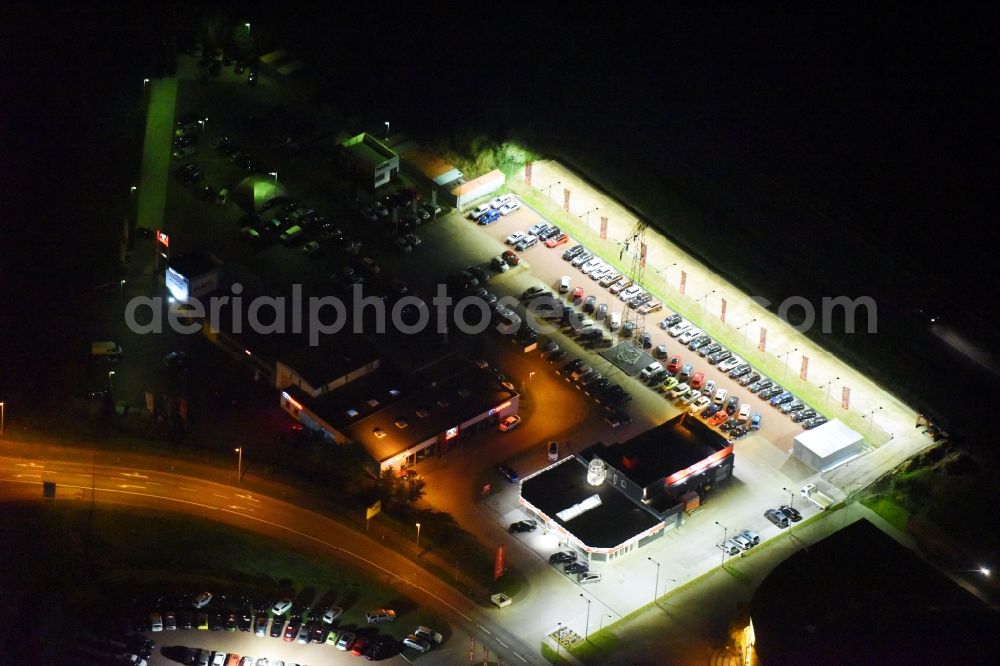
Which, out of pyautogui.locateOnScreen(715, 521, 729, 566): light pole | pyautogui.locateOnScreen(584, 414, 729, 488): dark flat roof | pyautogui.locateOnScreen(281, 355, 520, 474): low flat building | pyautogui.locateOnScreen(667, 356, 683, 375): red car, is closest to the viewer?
pyautogui.locateOnScreen(715, 521, 729, 566): light pole

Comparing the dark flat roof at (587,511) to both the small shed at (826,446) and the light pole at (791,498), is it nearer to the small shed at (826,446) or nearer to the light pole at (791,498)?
the light pole at (791,498)

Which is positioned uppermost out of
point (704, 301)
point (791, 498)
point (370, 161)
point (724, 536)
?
point (370, 161)

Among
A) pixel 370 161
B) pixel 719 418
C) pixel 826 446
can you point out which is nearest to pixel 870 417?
pixel 826 446

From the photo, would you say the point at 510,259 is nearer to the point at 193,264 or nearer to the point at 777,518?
the point at 193,264

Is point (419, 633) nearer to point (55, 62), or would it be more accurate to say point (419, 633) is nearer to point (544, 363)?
point (544, 363)

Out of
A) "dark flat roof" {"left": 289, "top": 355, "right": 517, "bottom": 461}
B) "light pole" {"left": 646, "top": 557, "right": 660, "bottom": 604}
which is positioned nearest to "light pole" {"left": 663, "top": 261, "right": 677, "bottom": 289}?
"dark flat roof" {"left": 289, "top": 355, "right": 517, "bottom": 461}

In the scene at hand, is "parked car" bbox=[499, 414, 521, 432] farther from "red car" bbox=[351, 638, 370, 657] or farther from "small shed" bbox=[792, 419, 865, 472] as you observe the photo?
"red car" bbox=[351, 638, 370, 657]
